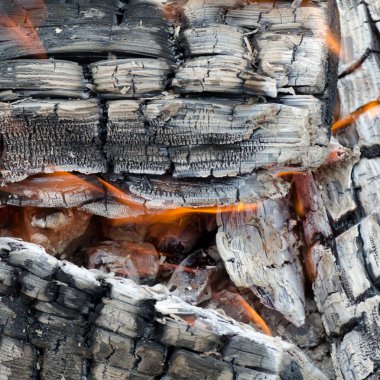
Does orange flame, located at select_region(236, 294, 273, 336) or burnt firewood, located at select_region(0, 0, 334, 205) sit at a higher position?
burnt firewood, located at select_region(0, 0, 334, 205)

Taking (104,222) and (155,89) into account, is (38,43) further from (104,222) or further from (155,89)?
(104,222)

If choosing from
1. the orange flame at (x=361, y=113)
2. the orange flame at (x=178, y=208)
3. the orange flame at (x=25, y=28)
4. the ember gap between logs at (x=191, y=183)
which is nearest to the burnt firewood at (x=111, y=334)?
the ember gap between logs at (x=191, y=183)

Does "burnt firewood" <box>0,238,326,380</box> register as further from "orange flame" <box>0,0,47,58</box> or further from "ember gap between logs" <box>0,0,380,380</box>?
"orange flame" <box>0,0,47,58</box>

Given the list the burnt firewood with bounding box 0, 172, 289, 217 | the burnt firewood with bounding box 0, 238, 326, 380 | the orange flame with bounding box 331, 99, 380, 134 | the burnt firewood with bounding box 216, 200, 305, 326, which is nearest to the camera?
the burnt firewood with bounding box 0, 238, 326, 380

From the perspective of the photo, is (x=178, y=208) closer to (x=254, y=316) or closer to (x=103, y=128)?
(x=103, y=128)

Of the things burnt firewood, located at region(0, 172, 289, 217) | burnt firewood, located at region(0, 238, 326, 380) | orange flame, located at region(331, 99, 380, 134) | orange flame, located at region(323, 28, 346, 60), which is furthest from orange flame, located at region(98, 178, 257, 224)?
orange flame, located at region(323, 28, 346, 60)

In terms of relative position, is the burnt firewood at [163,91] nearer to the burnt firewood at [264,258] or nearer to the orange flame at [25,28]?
the orange flame at [25,28]

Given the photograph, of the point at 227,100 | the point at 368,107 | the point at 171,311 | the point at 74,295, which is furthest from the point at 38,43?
the point at 368,107
